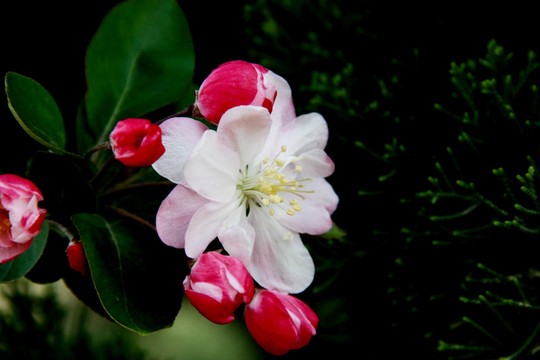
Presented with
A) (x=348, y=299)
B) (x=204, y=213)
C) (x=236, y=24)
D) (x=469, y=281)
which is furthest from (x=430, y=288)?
(x=236, y=24)

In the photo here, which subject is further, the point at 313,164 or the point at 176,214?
the point at 313,164

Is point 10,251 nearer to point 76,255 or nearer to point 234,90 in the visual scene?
point 76,255

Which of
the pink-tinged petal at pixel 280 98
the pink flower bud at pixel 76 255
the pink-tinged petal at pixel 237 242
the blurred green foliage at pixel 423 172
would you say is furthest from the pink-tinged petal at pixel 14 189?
the blurred green foliage at pixel 423 172

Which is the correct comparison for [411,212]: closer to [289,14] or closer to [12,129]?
[289,14]

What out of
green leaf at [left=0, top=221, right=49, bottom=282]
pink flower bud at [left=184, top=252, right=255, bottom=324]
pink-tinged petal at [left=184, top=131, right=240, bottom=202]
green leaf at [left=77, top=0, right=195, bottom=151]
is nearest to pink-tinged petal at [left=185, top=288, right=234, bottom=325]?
pink flower bud at [left=184, top=252, right=255, bottom=324]

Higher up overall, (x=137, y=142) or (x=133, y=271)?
(x=137, y=142)

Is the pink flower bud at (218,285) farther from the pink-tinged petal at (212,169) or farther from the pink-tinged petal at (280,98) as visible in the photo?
the pink-tinged petal at (280,98)

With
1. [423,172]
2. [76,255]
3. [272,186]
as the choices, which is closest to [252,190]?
[272,186]
